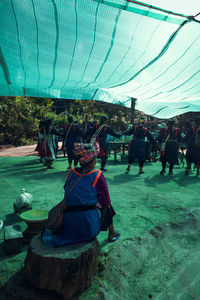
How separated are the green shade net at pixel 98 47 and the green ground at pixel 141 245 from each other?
229cm

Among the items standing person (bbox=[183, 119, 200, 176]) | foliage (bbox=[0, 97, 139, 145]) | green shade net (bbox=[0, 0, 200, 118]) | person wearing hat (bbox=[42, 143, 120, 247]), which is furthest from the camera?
Result: foliage (bbox=[0, 97, 139, 145])

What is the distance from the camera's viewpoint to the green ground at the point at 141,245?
221 cm

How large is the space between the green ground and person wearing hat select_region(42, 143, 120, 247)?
495mm

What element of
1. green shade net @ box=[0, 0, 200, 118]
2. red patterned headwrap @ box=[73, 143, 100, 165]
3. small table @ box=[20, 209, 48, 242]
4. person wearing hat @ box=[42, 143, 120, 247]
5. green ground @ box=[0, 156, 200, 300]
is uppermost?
green shade net @ box=[0, 0, 200, 118]

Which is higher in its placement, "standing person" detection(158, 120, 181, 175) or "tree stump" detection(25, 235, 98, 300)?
"standing person" detection(158, 120, 181, 175)

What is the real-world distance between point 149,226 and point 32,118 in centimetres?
1370

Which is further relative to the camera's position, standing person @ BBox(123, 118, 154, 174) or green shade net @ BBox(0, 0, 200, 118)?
standing person @ BBox(123, 118, 154, 174)

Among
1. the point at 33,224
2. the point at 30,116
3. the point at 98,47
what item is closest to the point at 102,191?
the point at 33,224

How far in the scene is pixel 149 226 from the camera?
11.1ft

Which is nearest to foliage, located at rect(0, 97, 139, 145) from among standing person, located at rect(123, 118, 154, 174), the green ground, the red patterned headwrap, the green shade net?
standing person, located at rect(123, 118, 154, 174)

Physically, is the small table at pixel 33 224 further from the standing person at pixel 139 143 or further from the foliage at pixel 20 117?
the foliage at pixel 20 117

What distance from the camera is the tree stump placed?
1.92m

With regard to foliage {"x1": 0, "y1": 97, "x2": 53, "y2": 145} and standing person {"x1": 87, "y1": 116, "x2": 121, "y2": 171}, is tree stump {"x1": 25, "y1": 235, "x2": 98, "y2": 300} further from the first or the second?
foliage {"x1": 0, "y1": 97, "x2": 53, "y2": 145}

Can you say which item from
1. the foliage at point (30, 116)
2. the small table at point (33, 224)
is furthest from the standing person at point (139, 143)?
the foliage at point (30, 116)
